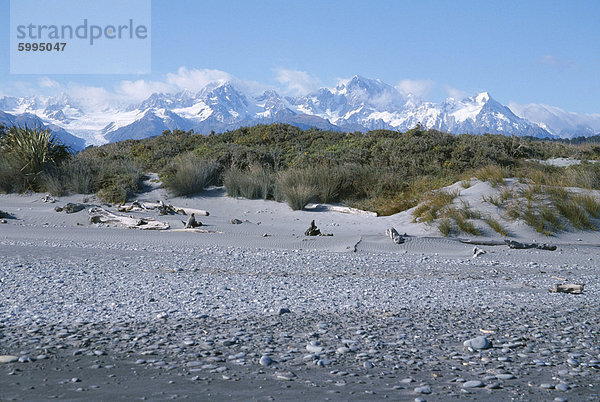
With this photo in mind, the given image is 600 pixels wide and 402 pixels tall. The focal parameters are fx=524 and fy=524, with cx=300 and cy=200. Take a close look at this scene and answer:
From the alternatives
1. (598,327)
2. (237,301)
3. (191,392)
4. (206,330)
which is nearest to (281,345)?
(206,330)

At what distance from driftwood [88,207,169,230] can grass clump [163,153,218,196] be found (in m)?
3.28

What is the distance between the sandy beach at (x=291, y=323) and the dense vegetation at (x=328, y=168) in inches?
210

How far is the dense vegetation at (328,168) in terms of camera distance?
14344mm

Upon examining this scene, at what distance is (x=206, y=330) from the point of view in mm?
4105

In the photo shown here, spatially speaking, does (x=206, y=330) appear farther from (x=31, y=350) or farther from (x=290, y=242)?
(x=290, y=242)

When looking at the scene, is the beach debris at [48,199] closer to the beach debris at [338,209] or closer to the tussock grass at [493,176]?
the beach debris at [338,209]

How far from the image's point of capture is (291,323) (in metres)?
4.38

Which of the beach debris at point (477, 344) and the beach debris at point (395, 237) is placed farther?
the beach debris at point (395, 237)

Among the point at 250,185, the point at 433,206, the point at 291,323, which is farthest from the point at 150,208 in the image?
the point at 291,323

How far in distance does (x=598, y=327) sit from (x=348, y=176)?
1072 centimetres

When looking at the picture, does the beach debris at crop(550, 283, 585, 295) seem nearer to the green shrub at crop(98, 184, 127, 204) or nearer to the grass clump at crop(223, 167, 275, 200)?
the grass clump at crop(223, 167, 275, 200)

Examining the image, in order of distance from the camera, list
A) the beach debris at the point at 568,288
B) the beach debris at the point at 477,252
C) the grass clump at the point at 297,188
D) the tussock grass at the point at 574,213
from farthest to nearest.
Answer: the grass clump at the point at 297,188 → the tussock grass at the point at 574,213 → the beach debris at the point at 477,252 → the beach debris at the point at 568,288

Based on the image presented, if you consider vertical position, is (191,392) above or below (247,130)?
below

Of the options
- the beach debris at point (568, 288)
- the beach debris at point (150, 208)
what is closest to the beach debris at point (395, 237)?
the beach debris at point (568, 288)
